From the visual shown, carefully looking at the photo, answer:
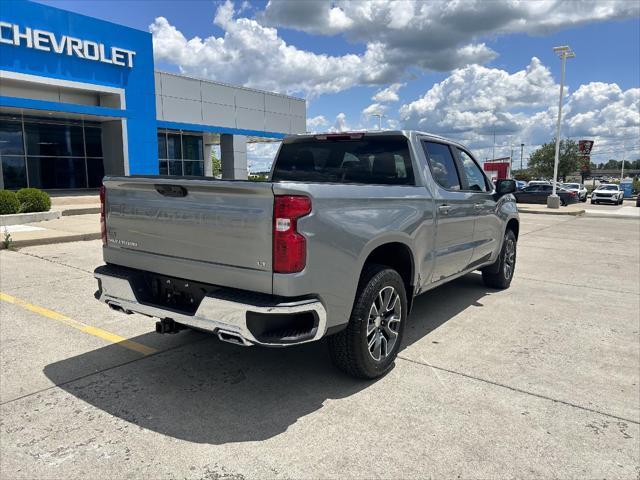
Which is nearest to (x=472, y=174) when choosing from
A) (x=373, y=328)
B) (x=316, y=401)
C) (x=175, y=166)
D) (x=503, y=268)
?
(x=503, y=268)

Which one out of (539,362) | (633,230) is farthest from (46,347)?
(633,230)

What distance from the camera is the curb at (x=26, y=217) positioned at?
41.9 feet

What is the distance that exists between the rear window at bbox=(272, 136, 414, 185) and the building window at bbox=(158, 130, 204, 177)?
27223 mm

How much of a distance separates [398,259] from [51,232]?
9.85m

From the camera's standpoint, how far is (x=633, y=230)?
670 inches

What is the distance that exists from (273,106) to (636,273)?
102 feet

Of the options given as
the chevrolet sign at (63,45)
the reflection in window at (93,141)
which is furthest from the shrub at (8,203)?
the reflection in window at (93,141)

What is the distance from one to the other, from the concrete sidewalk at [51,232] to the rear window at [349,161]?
289 inches

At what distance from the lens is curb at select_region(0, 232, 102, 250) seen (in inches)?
380

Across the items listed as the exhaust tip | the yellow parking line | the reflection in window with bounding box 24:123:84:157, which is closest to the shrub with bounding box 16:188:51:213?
the yellow parking line

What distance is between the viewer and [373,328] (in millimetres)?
3686

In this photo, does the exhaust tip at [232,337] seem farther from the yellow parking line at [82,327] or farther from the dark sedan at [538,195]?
the dark sedan at [538,195]

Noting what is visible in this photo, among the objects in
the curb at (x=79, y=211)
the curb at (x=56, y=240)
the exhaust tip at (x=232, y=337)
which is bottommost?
the curb at (x=56, y=240)

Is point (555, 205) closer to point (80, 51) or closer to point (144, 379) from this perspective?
point (80, 51)
